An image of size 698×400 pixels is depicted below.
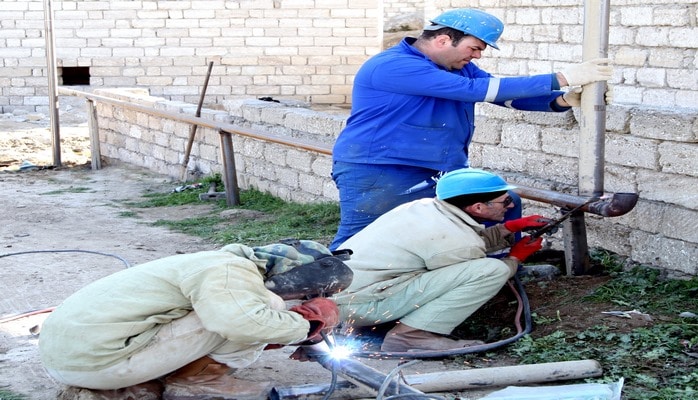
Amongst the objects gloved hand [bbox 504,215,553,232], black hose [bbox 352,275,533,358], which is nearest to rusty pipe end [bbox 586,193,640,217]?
gloved hand [bbox 504,215,553,232]

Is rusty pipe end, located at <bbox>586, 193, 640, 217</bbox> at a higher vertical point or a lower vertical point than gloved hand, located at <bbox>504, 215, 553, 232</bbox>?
higher

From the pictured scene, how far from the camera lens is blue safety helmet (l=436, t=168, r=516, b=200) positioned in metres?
4.73

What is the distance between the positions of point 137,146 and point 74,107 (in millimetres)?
5549

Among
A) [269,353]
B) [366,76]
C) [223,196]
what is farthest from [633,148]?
[223,196]

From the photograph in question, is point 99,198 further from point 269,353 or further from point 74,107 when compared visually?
point 74,107

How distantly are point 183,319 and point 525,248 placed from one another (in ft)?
6.53

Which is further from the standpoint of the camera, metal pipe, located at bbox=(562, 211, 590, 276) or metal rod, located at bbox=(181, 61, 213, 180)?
metal rod, located at bbox=(181, 61, 213, 180)

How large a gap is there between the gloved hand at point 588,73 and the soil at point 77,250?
1.15 m

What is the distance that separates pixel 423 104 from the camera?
5.11 meters

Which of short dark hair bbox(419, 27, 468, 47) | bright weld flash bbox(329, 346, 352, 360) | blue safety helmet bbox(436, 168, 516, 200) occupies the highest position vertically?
short dark hair bbox(419, 27, 468, 47)

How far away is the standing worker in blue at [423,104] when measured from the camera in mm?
4855

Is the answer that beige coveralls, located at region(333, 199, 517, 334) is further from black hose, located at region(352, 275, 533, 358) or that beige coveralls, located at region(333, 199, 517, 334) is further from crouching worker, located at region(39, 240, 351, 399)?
crouching worker, located at region(39, 240, 351, 399)

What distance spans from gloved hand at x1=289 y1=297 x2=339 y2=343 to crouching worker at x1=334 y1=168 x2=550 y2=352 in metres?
0.82

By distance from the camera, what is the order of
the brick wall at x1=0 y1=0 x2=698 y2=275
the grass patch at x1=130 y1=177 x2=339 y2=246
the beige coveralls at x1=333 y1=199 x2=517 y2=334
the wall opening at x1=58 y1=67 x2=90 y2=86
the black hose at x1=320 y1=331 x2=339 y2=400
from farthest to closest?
the wall opening at x1=58 y1=67 x2=90 y2=86
the grass patch at x1=130 y1=177 x2=339 y2=246
the brick wall at x1=0 y1=0 x2=698 y2=275
the beige coveralls at x1=333 y1=199 x2=517 y2=334
the black hose at x1=320 y1=331 x2=339 y2=400
